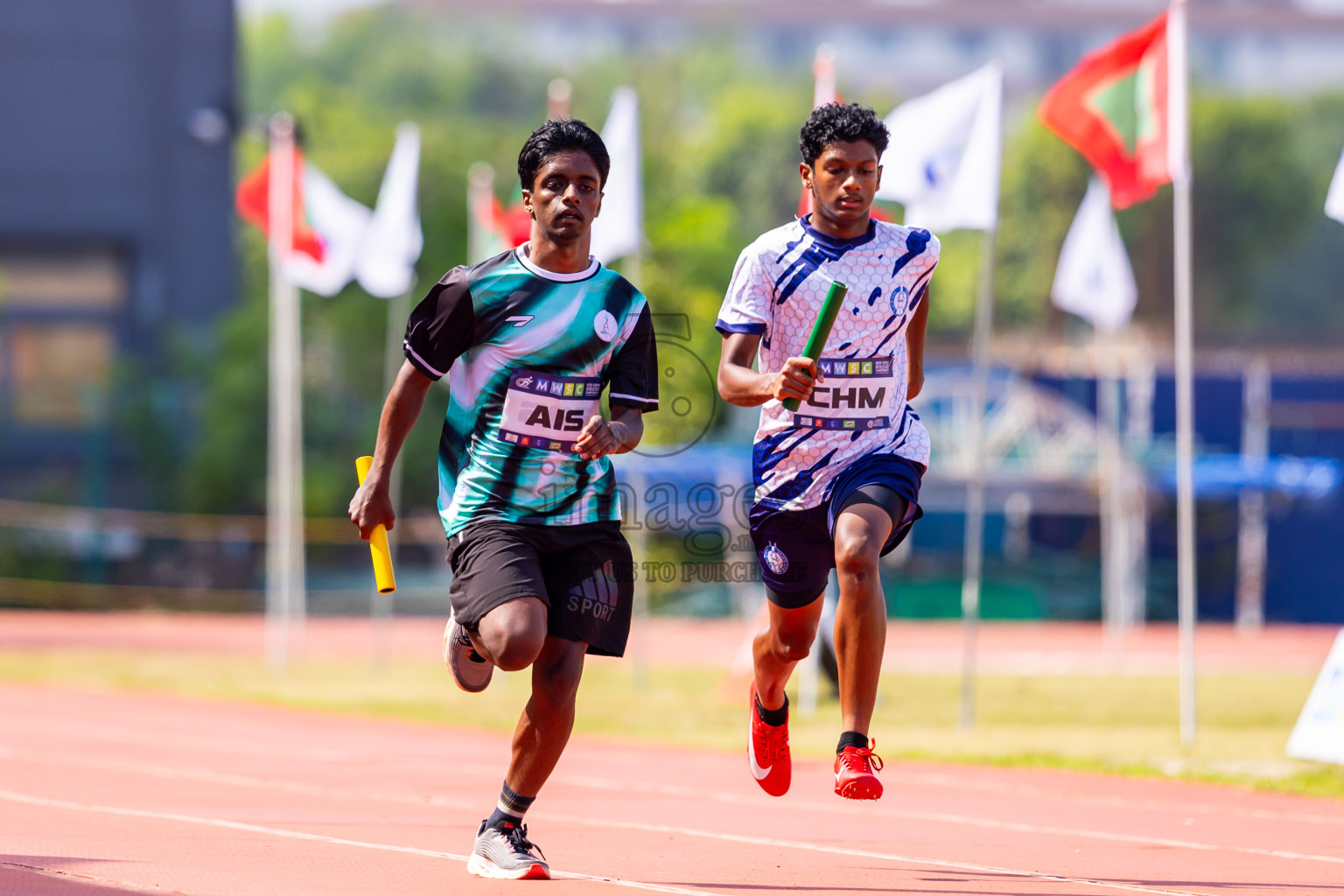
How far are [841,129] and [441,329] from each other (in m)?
1.50

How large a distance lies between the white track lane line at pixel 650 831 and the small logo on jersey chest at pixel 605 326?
1.69 m

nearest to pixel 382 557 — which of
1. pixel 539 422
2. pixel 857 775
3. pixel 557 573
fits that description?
pixel 557 573

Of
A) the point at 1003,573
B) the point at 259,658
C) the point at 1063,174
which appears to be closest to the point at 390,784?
the point at 259,658

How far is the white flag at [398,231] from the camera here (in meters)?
19.1

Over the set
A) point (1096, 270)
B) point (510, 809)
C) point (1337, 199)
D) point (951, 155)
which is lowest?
point (510, 809)

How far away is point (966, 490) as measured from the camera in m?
37.0

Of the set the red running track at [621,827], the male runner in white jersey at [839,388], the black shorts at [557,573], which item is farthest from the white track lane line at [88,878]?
the male runner in white jersey at [839,388]

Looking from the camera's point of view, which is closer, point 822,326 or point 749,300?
point 822,326

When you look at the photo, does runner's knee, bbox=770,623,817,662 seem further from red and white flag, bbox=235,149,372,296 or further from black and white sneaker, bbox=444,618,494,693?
red and white flag, bbox=235,149,372,296

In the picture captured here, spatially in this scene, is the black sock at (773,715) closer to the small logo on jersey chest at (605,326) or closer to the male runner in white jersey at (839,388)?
the male runner in white jersey at (839,388)

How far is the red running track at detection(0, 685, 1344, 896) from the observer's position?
19.4 ft

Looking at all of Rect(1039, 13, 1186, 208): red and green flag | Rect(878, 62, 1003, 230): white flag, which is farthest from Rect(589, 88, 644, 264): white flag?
Rect(1039, 13, 1186, 208): red and green flag

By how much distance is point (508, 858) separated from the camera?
5.68 metres

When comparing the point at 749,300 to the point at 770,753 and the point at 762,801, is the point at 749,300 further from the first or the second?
the point at 762,801
